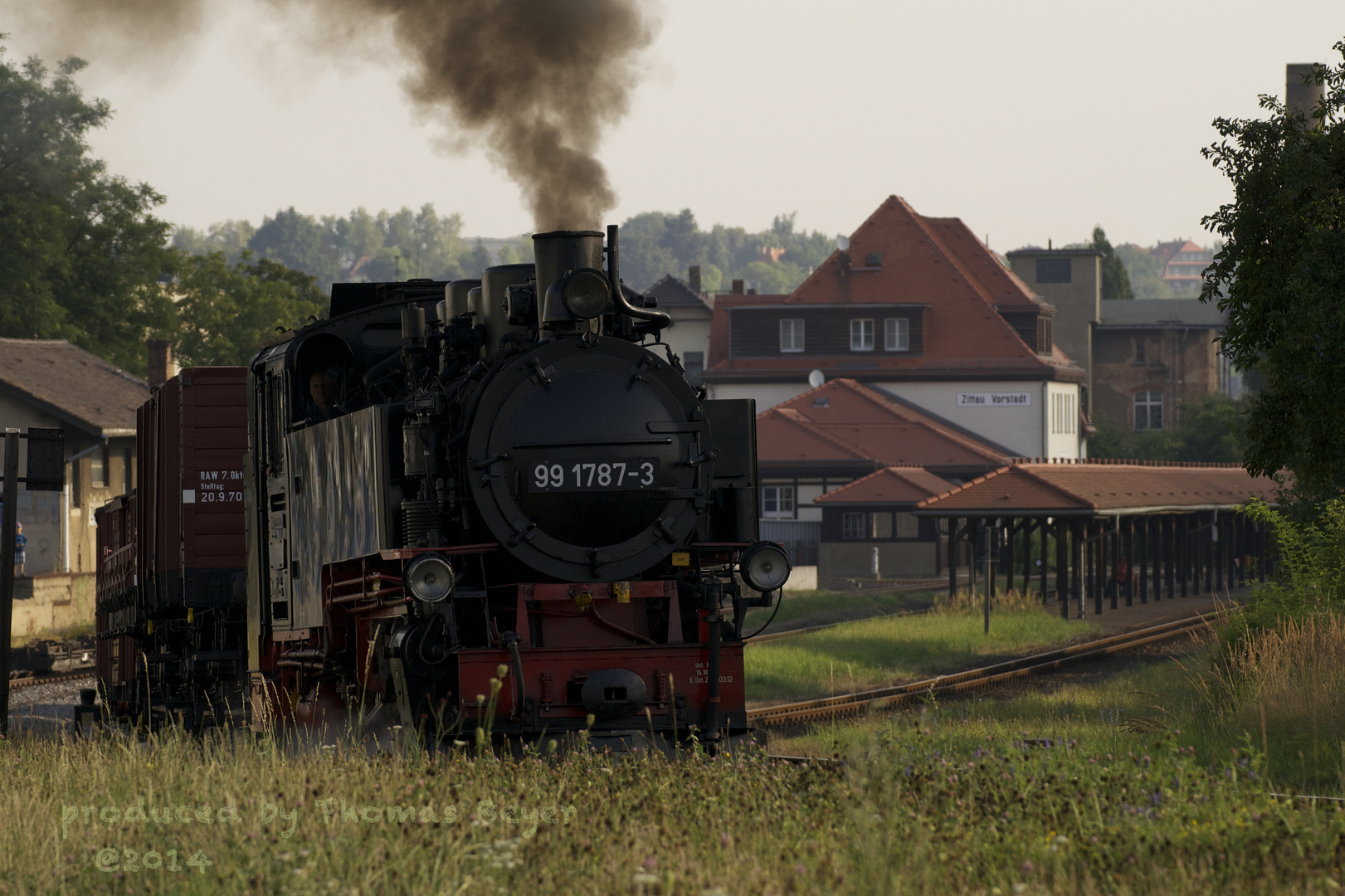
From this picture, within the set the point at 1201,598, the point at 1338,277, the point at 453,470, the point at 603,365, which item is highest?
the point at 1338,277

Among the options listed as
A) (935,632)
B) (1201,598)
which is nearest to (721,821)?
(935,632)

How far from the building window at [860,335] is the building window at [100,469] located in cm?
2983

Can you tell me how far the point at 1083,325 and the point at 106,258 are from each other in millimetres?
45367

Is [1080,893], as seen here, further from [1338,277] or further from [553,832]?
[1338,277]

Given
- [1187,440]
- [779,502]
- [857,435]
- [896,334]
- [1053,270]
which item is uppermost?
[1053,270]

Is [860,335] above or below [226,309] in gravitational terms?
below

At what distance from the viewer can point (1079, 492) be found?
3347 cm

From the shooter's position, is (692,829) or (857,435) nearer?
(692,829)

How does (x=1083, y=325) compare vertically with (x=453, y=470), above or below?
above

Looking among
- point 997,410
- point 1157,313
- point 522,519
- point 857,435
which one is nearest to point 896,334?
point 997,410

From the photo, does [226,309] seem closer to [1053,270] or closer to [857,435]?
[857,435]

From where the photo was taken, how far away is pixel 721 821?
7.12m

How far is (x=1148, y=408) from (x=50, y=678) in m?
61.1

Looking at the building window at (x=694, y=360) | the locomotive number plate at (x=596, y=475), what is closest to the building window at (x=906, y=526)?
the building window at (x=694, y=360)
